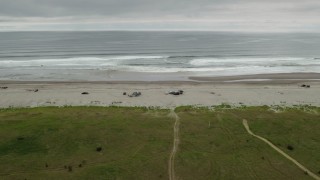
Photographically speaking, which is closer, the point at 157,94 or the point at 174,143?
the point at 174,143

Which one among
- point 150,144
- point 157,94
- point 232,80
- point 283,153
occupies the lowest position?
point 283,153

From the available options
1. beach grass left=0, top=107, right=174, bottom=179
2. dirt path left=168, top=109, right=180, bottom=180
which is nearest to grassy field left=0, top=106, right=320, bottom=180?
beach grass left=0, top=107, right=174, bottom=179

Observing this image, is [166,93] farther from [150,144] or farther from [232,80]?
[150,144]

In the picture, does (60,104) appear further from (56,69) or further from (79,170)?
(56,69)

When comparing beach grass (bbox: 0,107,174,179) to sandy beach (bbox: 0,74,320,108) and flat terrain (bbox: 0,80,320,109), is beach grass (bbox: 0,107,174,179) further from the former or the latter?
sandy beach (bbox: 0,74,320,108)

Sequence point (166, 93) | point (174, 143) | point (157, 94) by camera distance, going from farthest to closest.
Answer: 1. point (166, 93)
2. point (157, 94)
3. point (174, 143)

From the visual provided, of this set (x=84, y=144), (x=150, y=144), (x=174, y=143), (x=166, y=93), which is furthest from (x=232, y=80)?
(x=84, y=144)

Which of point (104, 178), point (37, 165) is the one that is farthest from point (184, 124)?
point (37, 165)

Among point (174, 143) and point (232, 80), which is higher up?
point (232, 80)
